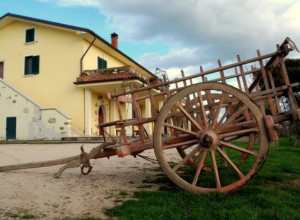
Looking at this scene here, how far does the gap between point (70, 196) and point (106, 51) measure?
703 inches

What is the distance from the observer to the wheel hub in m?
3.48

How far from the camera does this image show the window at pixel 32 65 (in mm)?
18938

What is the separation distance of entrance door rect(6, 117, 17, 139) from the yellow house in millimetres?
266

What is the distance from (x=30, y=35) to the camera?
19438mm

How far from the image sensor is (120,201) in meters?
3.48

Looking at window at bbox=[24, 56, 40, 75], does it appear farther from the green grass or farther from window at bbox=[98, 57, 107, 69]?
the green grass

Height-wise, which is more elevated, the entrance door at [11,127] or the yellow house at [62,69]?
the yellow house at [62,69]

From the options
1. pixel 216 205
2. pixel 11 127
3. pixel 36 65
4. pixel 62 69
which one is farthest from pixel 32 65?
pixel 216 205

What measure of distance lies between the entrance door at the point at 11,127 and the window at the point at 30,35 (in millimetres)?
5780

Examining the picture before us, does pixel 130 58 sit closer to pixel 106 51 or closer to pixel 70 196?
pixel 106 51

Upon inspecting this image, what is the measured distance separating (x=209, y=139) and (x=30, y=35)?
19.0 m

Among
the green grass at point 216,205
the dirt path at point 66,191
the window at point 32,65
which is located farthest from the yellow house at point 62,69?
the green grass at point 216,205

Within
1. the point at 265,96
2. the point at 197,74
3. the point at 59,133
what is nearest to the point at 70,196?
the point at 197,74

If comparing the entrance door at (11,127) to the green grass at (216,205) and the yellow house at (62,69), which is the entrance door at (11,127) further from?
the green grass at (216,205)
